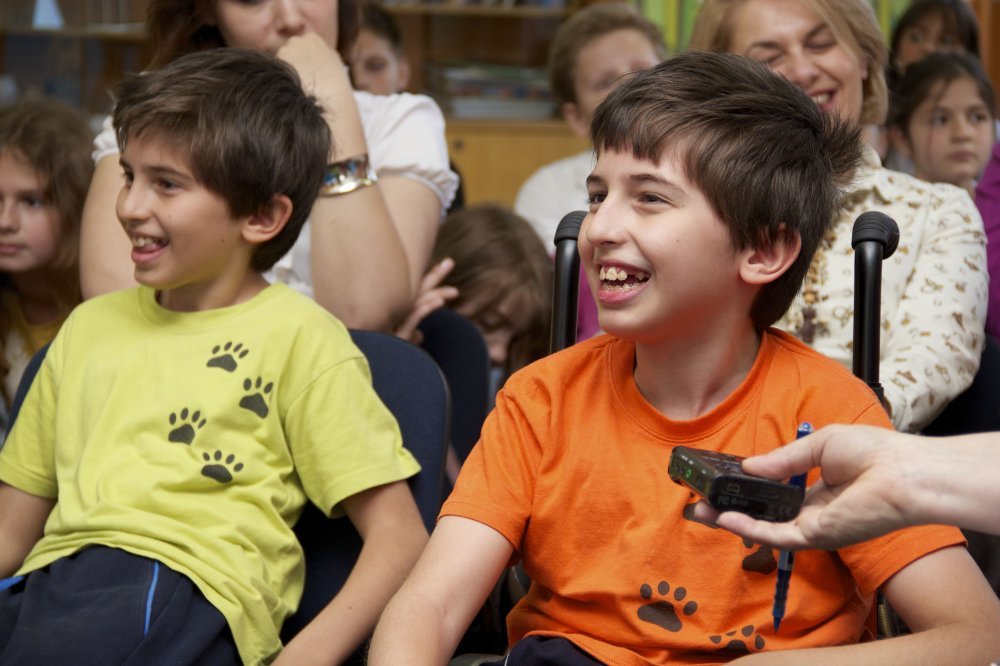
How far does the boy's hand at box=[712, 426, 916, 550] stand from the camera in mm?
1030

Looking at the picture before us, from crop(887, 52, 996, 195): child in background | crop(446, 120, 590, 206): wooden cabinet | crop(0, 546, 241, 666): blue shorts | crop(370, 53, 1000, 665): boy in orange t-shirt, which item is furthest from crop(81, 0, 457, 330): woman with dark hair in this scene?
crop(446, 120, 590, 206): wooden cabinet

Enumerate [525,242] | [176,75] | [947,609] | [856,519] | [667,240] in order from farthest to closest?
[525,242] < [176,75] < [667,240] < [947,609] < [856,519]

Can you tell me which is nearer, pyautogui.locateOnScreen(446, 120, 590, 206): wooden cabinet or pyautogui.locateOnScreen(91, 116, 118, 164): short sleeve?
pyautogui.locateOnScreen(91, 116, 118, 164): short sleeve

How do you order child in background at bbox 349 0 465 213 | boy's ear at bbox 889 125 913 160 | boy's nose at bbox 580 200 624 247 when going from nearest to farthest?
boy's nose at bbox 580 200 624 247 < boy's ear at bbox 889 125 913 160 < child in background at bbox 349 0 465 213

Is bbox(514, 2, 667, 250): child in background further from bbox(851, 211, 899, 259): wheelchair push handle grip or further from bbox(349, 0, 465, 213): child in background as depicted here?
bbox(851, 211, 899, 259): wheelchair push handle grip

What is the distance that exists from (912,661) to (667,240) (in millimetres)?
464

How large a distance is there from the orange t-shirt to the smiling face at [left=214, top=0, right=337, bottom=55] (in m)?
0.94

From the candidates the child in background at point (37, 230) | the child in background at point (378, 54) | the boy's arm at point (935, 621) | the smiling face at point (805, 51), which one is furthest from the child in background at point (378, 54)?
the boy's arm at point (935, 621)

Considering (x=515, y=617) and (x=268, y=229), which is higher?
(x=268, y=229)

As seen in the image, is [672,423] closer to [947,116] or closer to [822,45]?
[822,45]

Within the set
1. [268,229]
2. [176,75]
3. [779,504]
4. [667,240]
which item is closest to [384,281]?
[268,229]

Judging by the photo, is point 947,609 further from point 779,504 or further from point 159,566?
point 159,566

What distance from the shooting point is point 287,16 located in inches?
81.0

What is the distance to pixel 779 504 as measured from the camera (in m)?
1.09
